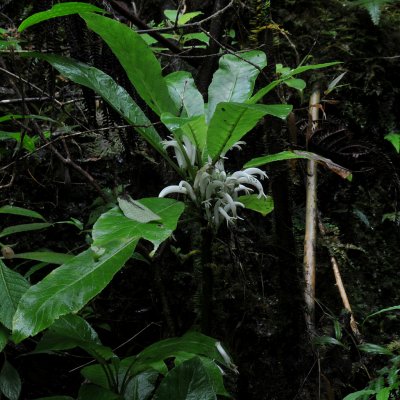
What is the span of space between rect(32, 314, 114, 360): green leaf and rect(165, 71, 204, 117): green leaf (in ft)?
1.89

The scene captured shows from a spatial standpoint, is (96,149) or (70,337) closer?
(70,337)

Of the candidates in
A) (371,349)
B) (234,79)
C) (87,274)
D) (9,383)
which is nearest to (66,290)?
(87,274)

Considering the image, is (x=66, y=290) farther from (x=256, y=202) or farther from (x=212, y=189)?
(x=256, y=202)

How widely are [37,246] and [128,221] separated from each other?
977 millimetres

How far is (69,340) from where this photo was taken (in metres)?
1.03

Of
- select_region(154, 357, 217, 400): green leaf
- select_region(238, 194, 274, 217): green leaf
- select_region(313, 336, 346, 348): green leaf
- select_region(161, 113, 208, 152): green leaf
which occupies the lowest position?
select_region(313, 336, 346, 348): green leaf

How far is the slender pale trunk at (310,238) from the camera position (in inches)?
60.8

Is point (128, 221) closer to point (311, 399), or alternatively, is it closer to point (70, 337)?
point (70, 337)

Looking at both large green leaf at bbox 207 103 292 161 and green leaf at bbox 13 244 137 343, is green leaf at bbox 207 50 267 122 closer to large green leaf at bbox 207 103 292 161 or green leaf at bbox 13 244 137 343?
large green leaf at bbox 207 103 292 161

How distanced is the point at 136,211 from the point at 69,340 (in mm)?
368

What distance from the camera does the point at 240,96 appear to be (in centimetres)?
115

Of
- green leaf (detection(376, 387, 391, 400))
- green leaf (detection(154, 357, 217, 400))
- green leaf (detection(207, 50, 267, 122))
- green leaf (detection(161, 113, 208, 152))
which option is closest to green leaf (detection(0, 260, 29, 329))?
green leaf (detection(154, 357, 217, 400))

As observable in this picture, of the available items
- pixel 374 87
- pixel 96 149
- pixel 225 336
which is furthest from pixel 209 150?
pixel 374 87

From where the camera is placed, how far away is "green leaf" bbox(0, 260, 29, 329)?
95cm
